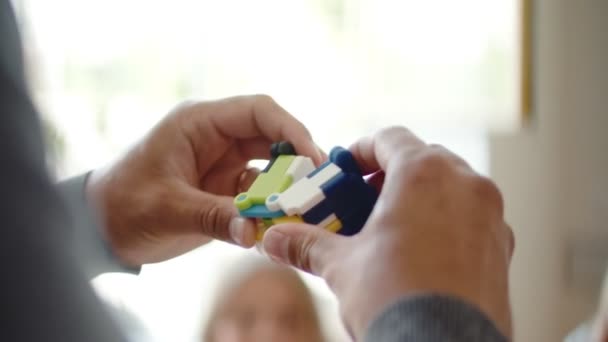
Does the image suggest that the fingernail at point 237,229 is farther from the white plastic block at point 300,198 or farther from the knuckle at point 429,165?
the knuckle at point 429,165

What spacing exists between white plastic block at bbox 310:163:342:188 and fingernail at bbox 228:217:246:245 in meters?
0.08

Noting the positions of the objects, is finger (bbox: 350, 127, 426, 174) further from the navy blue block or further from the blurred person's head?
the blurred person's head

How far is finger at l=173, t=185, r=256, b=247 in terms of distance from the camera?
0.58 meters

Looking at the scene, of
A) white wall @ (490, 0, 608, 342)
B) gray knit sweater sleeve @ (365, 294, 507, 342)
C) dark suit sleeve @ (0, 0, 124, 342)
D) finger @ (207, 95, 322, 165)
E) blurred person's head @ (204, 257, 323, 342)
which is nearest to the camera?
gray knit sweater sleeve @ (365, 294, 507, 342)

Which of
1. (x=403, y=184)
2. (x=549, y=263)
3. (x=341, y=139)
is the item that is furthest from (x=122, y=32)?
(x=549, y=263)

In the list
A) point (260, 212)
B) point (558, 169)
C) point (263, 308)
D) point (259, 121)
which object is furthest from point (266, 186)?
point (558, 169)

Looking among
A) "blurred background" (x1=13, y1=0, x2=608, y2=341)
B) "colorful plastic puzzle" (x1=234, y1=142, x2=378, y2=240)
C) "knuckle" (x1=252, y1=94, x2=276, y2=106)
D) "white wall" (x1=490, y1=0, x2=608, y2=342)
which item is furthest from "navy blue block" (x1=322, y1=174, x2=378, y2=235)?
"white wall" (x1=490, y1=0, x2=608, y2=342)

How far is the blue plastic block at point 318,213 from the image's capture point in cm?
52

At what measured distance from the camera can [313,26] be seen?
1459 mm

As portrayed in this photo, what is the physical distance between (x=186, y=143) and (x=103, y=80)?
0.65 meters

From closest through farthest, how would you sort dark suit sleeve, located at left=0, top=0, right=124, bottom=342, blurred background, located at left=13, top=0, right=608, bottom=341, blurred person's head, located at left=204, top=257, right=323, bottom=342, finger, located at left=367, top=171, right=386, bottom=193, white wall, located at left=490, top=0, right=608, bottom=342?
dark suit sleeve, located at left=0, top=0, right=124, bottom=342
finger, located at left=367, top=171, right=386, bottom=193
blurred background, located at left=13, top=0, right=608, bottom=341
blurred person's head, located at left=204, top=257, right=323, bottom=342
white wall, located at left=490, top=0, right=608, bottom=342

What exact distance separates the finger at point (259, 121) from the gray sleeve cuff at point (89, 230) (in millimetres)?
166

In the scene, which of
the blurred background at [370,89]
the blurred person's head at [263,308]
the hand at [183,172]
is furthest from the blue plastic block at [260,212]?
the blurred person's head at [263,308]

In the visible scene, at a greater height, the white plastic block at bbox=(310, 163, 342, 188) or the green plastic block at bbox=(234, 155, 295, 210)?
the white plastic block at bbox=(310, 163, 342, 188)
